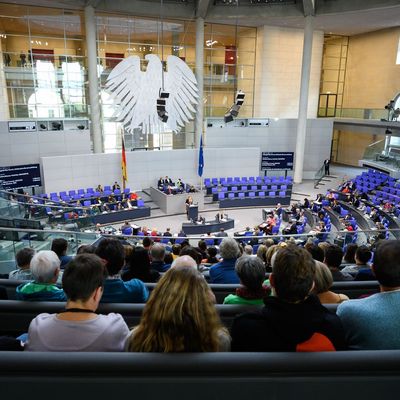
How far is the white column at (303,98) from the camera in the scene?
22203 mm

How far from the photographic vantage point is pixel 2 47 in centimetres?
1941

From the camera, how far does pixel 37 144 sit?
19156 millimetres

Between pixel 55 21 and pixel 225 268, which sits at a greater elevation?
pixel 55 21

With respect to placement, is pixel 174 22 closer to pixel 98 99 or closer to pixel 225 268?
pixel 98 99

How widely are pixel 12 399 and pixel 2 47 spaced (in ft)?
72.8

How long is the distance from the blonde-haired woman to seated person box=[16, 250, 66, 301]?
1144 mm

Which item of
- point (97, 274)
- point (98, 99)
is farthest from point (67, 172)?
point (97, 274)

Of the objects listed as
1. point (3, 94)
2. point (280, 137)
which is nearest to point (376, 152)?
point (280, 137)

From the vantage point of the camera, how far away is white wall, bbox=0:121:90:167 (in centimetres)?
1836

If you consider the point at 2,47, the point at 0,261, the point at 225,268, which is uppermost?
the point at 2,47

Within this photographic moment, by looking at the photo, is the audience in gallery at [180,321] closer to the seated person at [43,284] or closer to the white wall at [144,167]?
the seated person at [43,284]

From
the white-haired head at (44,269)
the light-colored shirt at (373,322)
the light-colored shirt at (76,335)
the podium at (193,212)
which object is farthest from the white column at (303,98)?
the light-colored shirt at (76,335)

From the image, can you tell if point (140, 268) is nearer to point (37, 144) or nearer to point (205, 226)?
point (205, 226)

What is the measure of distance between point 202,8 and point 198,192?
10433 mm
